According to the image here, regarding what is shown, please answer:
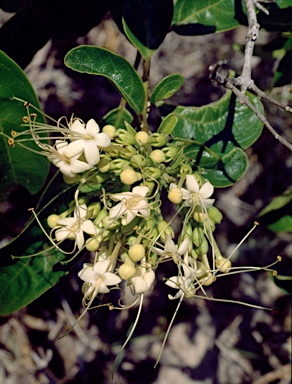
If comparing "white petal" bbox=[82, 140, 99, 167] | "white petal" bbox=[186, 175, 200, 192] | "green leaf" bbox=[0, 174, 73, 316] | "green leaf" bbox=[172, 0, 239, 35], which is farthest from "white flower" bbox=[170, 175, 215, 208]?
"green leaf" bbox=[172, 0, 239, 35]

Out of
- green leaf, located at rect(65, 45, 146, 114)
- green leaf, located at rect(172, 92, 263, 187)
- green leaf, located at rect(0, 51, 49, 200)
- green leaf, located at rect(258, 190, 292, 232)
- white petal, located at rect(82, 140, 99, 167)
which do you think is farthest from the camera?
green leaf, located at rect(258, 190, 292, 232)

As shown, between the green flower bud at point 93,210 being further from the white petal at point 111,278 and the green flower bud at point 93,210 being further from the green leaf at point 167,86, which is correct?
the green leaf at point 167,86

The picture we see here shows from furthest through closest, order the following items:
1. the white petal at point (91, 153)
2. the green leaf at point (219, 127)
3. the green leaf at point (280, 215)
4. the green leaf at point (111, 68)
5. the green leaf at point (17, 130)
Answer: the green leaf at point (280, 215) → the green leaf at point (219, 127) → the green leaf at point (17, 130) → the green leaf at point (111, 68) → the white petal at point (91, 153)

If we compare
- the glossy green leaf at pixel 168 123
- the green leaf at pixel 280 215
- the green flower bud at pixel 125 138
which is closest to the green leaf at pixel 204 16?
the glossy green leaf at pixel 168 123

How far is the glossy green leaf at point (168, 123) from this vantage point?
1.13 metres

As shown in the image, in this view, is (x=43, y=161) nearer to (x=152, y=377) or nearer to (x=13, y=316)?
(x=13, y=316)

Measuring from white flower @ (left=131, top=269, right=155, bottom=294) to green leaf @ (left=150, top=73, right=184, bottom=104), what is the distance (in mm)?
449

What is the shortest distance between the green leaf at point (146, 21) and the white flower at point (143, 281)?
1.85ft

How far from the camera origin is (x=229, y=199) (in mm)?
2047

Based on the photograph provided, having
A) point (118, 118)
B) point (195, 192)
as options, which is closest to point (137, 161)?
point (195, 192)

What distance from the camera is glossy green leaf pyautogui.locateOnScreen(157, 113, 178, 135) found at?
3.70 ft

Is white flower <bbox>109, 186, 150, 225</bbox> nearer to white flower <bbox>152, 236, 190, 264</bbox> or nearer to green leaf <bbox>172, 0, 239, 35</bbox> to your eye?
white flower <bbox>152, 236, 190, 264</bbox>

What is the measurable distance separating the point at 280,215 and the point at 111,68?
0.76 metres

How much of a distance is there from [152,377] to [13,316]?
0.59 meters
